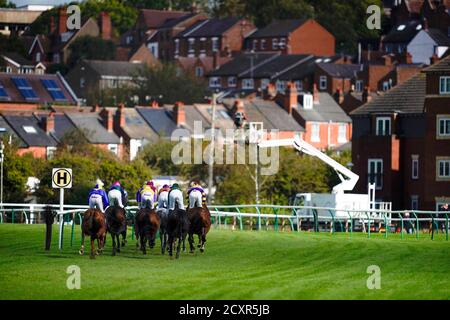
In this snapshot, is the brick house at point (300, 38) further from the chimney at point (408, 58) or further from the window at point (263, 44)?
the chimney at point (408, 58)

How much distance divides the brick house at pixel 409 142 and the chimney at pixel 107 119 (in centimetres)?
3337

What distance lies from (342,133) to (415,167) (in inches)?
1809

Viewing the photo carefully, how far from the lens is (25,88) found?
13762 centimetres

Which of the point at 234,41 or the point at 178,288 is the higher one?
the point at 234,41

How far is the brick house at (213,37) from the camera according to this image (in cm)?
18088

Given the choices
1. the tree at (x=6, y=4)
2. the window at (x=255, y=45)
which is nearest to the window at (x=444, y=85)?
the window at (x=255, y=45)

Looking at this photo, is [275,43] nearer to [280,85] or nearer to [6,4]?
[280,85]

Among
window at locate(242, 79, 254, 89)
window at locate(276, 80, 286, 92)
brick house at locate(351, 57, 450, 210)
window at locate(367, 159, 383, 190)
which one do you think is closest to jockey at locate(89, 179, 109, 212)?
brick house at locate(351, 57, 450, 210)

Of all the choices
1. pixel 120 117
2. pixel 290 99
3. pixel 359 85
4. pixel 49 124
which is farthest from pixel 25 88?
pixel 359 85

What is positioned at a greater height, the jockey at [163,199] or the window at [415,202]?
the jockey at [163,199]

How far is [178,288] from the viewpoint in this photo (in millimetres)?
31672

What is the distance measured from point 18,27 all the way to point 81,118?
69749 mm

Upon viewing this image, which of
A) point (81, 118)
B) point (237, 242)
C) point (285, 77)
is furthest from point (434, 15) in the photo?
point (237, 242)

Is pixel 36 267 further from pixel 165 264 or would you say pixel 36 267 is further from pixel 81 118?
pixel 81 118
